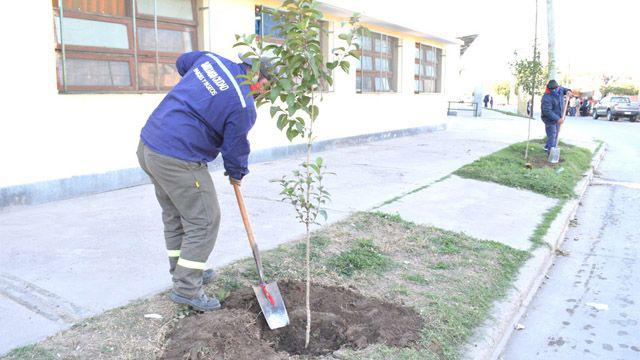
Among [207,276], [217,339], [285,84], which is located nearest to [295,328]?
[217,339]

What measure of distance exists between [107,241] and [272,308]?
207cm

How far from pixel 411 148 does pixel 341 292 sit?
9.01 meters

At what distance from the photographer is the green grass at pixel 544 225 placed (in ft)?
18.3

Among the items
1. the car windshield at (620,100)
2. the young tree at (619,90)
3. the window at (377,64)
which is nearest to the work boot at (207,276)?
the window at (377,64)

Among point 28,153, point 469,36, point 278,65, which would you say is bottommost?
point 28,153

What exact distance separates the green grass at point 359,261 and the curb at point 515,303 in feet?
3.14

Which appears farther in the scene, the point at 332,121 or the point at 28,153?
the point at 332,121

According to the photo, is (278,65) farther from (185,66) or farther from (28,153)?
(28,153)

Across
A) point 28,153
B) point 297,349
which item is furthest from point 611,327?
Result: point 28,153

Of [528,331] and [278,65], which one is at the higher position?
[278,65]

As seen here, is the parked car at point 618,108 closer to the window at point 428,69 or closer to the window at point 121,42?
the window at point 428,69

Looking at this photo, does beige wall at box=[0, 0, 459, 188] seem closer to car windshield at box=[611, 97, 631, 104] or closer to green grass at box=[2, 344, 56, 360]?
green grass at box=[2, 344, 56, 360]

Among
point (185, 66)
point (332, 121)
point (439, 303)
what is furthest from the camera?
point (332, 121)

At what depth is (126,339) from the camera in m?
2.96
